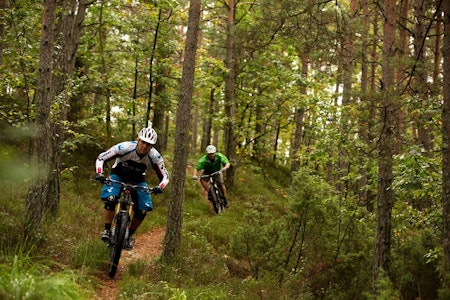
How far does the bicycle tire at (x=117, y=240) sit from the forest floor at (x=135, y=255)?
205 mm

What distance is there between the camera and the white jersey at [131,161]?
801cm

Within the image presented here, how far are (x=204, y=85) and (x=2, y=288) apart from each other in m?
14.0

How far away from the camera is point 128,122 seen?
14867 mm

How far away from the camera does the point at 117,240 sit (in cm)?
760

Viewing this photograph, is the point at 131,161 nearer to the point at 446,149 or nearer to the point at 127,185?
the point at 127,185

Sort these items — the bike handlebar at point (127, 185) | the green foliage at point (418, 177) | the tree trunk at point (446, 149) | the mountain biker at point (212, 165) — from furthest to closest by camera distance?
1. the mountain biker at point (212, 165)
2. the bike handlebar at point (127, 185)
3. the green foliage at point (418, 177)
4. the tree trunk at point (446, 149)

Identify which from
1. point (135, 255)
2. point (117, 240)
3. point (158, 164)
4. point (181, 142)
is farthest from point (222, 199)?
point (117, 240)

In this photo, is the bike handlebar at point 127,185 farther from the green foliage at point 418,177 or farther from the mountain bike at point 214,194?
the mountain bike at point 214,194

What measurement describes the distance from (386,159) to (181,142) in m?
3.69

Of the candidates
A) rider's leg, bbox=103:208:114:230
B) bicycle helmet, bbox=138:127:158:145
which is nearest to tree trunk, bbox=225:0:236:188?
bicycle helmet, bbox=138:127:158:145

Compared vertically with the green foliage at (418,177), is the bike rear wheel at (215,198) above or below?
below

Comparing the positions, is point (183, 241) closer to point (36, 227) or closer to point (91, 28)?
point (36, 227)

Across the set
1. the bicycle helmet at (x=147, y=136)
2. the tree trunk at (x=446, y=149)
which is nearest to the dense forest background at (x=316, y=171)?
the tree trunk at (x=446, y=149)

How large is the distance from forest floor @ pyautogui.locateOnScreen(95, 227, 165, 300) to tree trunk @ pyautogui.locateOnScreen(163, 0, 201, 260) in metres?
0.68
